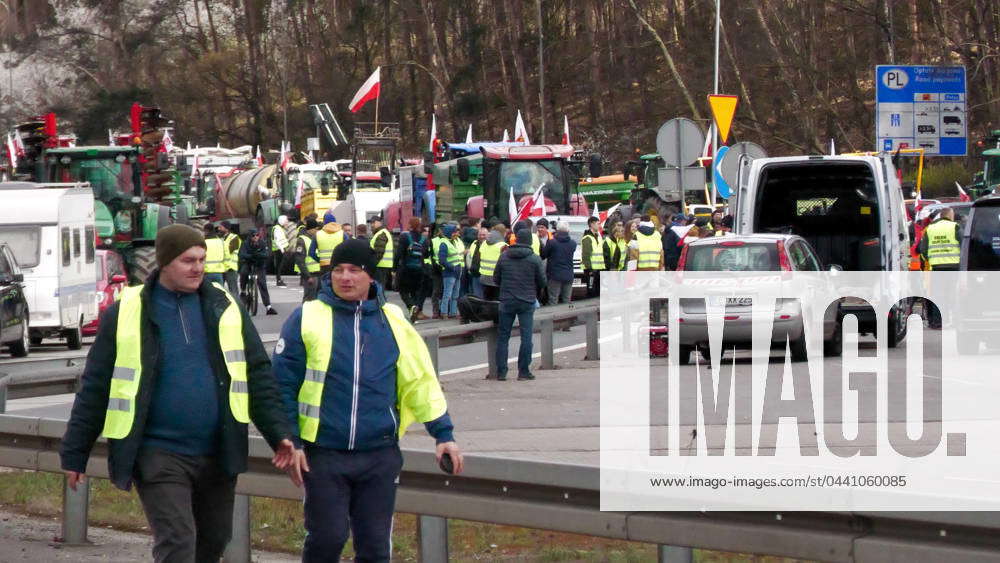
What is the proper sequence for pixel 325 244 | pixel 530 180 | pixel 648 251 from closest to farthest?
1. pixel 648 251
2. pixel 325 244
3. pixel 530 180

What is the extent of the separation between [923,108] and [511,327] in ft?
54.0

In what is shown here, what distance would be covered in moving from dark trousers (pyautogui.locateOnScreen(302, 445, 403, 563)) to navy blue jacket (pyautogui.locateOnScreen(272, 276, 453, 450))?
0.17 ft

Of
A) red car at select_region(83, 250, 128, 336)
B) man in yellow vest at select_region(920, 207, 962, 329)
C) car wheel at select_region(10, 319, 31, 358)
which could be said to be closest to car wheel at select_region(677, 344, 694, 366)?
man in yellow vest at select_region(920, 207, 962, 329)

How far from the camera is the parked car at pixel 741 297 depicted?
19594 mm

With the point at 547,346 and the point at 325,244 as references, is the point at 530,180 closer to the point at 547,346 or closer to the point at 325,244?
the point at 325,244

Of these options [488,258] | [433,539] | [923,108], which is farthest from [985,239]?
[923,108]

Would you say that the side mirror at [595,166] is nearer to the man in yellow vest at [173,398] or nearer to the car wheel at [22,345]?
the car wheel at [22,345]

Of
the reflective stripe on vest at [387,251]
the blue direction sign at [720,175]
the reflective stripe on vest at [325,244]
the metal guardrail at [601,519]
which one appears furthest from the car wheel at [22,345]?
the metal guardrail at [601,519]

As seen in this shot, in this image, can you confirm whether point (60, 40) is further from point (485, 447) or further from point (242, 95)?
point (485, 447)

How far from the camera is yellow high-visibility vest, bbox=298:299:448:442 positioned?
22.1 feet

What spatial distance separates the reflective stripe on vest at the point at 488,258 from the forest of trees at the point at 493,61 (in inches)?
512

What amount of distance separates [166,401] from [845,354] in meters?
15.3

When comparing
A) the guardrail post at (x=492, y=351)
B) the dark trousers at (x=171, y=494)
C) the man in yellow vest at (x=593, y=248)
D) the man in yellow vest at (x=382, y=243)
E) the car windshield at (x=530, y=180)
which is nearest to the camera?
the dark trousers at (x=171, y=494)

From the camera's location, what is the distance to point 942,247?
2509cm
